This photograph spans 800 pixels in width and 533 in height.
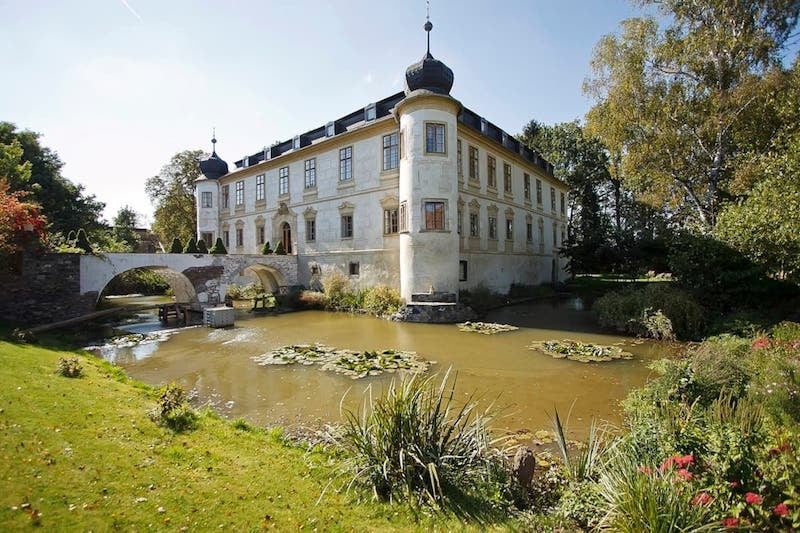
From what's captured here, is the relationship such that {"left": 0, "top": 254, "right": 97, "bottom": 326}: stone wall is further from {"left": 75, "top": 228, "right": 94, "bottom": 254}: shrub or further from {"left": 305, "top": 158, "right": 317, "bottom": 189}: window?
{"left": 305, "top": 158, "right": 317, "bottom": 189}: window

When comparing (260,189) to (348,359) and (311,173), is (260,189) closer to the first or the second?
(311,173)

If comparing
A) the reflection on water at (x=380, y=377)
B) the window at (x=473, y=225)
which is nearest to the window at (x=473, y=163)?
the window at (x=473, y=225)

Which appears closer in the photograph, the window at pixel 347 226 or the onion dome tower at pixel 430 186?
the onion dome tower at pixel 430 186

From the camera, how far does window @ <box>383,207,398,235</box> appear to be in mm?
20812

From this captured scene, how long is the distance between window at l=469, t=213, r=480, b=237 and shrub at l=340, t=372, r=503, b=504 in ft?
60.3

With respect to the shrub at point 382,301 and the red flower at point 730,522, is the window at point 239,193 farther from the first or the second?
the red flower at point 730,522

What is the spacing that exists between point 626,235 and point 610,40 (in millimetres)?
10007

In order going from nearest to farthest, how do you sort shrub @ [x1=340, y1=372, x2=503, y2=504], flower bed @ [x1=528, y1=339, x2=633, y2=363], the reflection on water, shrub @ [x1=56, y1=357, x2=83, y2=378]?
shrub @ [x1=340, y1=372, x2=503, y2=504] < shrub @ [x1=56, y1=357, x2=83, y2=378] < the reflection on water < flower bed @ [x1=528, y1=339, x2=633, y2=363]

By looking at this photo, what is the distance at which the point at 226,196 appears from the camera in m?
31.7

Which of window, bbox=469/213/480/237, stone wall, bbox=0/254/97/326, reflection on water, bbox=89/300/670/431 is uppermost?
window, bbox=469/213/480/237

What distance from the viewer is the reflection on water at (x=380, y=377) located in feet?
23.1

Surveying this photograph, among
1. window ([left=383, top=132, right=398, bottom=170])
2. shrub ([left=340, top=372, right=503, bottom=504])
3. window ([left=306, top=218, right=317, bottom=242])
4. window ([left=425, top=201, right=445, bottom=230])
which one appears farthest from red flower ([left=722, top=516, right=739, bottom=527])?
window ([left=306, top=218, right=317, bottom=242])

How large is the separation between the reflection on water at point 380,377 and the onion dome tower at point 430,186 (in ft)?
9.71

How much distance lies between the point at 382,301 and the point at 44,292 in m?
12.7
